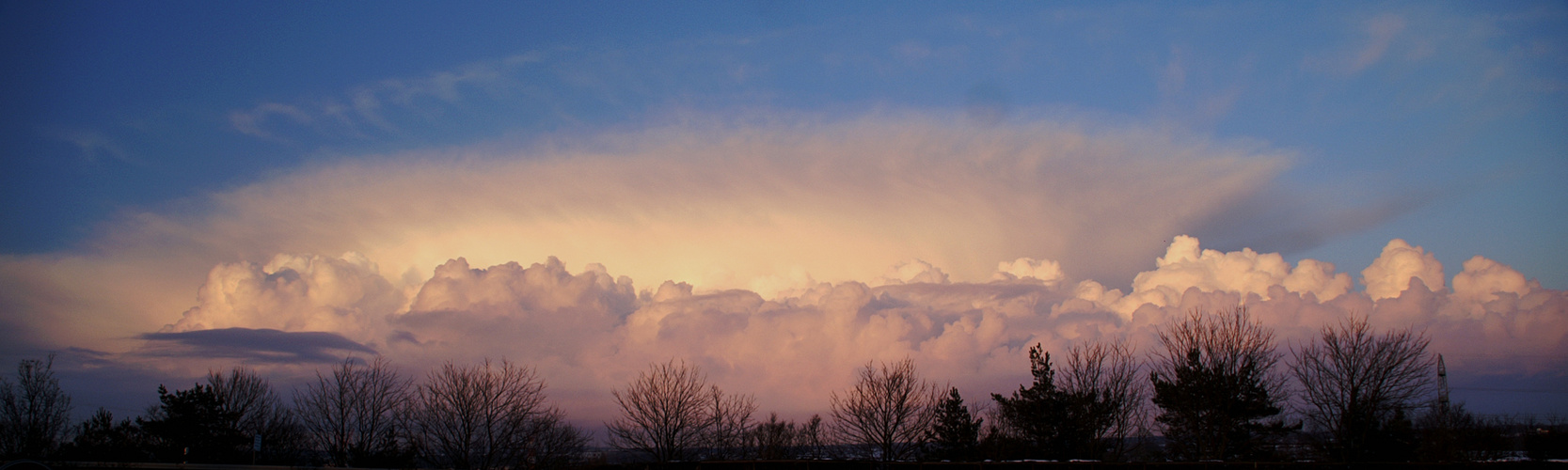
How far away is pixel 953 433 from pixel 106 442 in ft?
186

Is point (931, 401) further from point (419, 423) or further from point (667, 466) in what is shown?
point (419, 423)

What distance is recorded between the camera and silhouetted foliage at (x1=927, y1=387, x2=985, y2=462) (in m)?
50.7

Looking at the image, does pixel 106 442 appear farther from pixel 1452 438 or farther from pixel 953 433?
pixel 1452 438

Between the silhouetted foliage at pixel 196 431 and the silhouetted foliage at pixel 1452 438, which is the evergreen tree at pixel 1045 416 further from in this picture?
the silhouetted foliage at pixel 196 431

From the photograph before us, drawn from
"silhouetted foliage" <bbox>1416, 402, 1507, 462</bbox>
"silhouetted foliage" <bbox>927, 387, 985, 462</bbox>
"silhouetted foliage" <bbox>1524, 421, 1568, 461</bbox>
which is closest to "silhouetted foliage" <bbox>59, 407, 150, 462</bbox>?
"silhouetted foliage" <bbox>927, 387, 985, 462</bbox>

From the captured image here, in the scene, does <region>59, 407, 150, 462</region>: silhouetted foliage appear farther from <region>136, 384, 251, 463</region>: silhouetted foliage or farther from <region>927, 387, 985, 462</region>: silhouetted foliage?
<region>927, 387, 985, 462</region>: silhouetted foliage

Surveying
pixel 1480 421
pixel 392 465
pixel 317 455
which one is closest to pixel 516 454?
pixel 392 465

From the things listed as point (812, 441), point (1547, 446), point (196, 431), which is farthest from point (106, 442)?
point (1547, 446)

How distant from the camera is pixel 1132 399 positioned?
51500 millimetres

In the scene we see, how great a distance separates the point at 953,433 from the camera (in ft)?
169

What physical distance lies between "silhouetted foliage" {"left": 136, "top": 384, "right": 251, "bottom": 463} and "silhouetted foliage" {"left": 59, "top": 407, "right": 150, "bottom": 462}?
34.1 inches

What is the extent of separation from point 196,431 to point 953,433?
4916 centimetres

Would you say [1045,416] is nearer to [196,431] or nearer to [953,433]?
[953,433]

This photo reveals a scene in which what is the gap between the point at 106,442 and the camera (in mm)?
56938
